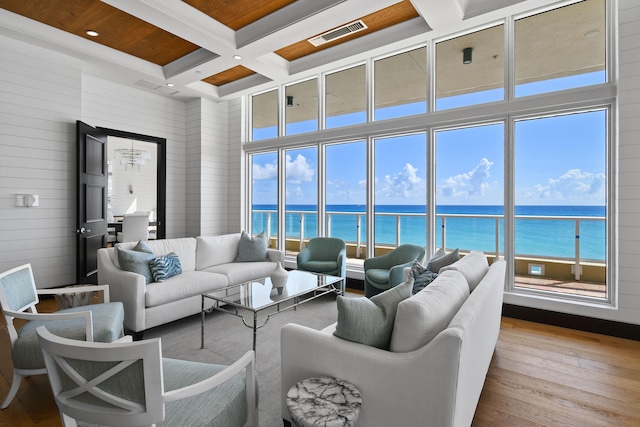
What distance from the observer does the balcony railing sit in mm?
3902

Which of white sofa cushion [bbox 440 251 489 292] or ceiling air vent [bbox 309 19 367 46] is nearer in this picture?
white sofa cushion [bbox 440 251 489 292]

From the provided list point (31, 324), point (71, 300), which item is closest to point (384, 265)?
point (71, 300)

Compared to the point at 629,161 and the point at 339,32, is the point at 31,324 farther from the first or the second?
the point at 629,161

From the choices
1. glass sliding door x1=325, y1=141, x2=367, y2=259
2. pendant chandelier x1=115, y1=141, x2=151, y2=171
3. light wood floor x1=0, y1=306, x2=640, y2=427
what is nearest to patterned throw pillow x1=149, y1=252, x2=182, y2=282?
light wood floor x1=0, y1=306, x2=640, y2=427

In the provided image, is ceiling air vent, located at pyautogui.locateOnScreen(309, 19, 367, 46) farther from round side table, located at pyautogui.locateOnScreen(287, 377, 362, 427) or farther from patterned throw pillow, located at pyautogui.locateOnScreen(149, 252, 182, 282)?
round side table, located at pyautogui.locateOnScreen(287, 377, 362, 427)

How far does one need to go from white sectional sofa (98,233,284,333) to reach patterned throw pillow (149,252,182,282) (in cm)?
7

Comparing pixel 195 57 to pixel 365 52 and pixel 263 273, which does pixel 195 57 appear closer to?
pixel 365 52

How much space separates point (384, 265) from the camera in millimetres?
4266

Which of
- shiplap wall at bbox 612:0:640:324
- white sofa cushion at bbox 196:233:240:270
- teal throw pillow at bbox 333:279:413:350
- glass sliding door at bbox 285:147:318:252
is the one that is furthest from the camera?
glass sliding door at bbox 285:147:318:252

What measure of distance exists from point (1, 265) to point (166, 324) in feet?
8.06

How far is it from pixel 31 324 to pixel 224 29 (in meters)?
3.64

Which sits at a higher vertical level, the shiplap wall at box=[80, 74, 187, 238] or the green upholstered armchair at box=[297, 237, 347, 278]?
the shiplap wall at box=[80, 74, 187, 238]

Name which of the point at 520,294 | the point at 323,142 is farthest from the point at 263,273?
the point at 520,294

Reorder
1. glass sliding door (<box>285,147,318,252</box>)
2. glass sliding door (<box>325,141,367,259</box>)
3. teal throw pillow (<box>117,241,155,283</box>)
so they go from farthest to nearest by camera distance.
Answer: glass sliding door (<box>285,147,318,252</box>) → glass sliding door (<box>325,141,367,259</box>) → teal throw pillow (<box>117,241,155,283</box>)
